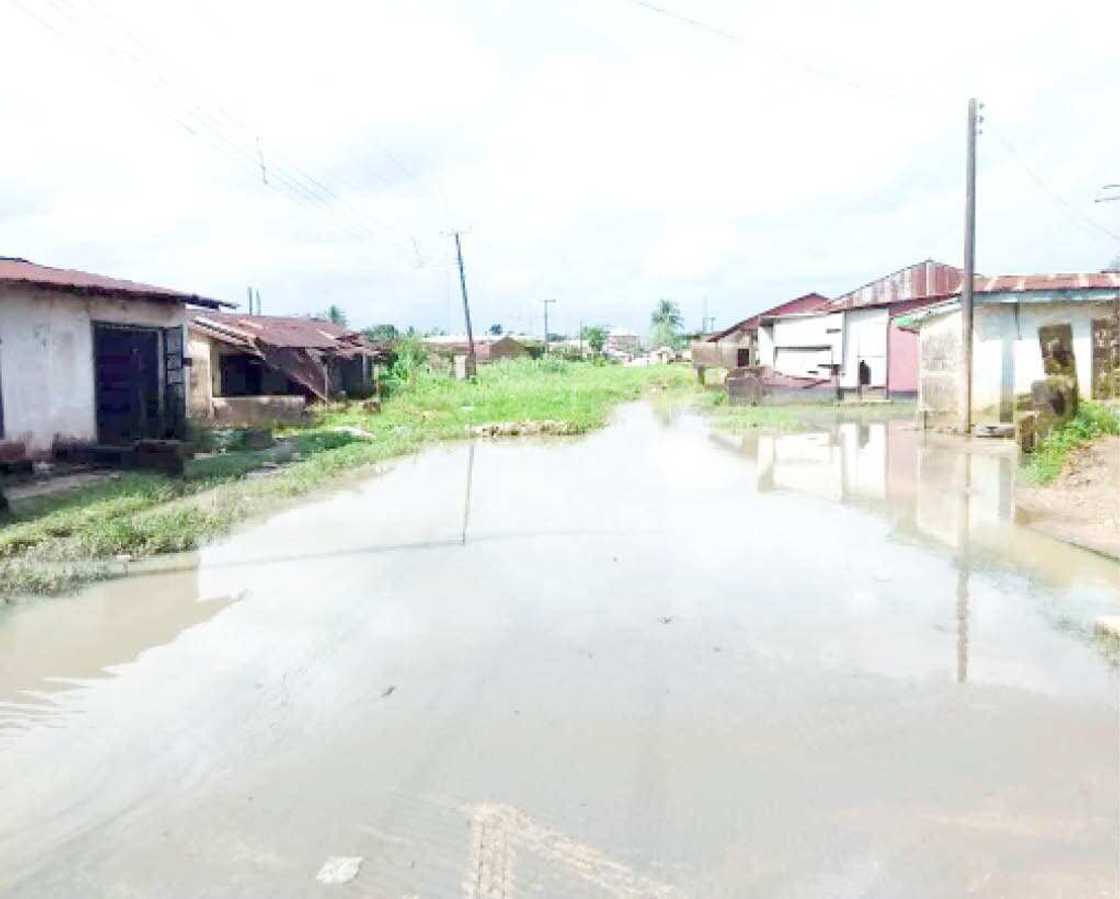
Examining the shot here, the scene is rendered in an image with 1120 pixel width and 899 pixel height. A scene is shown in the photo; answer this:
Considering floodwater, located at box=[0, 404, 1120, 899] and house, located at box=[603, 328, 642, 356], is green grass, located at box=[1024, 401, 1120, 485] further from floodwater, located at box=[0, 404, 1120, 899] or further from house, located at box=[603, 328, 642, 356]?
house, located at box=[603, 328, 642, 356]

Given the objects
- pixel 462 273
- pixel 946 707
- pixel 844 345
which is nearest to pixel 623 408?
pixel 844 345

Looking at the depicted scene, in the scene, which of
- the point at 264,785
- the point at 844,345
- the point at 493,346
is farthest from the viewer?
the point at 493,346

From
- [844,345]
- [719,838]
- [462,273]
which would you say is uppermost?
[462,273]

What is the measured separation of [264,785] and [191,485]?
9554 millimetres

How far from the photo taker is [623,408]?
33406 mm

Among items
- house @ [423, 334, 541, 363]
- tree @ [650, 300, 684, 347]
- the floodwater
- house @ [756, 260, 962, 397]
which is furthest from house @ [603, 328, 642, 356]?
the floodwater

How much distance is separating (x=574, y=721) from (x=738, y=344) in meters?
41.1

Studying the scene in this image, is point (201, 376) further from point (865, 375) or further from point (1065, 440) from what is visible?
point (865, 375)

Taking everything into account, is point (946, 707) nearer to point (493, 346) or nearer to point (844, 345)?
point (844, 345)

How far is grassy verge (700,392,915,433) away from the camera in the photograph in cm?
2416

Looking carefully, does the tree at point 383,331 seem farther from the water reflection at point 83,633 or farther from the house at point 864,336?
the water reflection at point 83,633

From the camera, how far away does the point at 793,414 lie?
2753 cm

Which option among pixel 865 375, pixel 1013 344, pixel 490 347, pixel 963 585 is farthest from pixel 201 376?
pixel 490 347

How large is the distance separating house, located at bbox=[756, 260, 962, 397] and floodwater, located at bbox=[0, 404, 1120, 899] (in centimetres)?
2214
